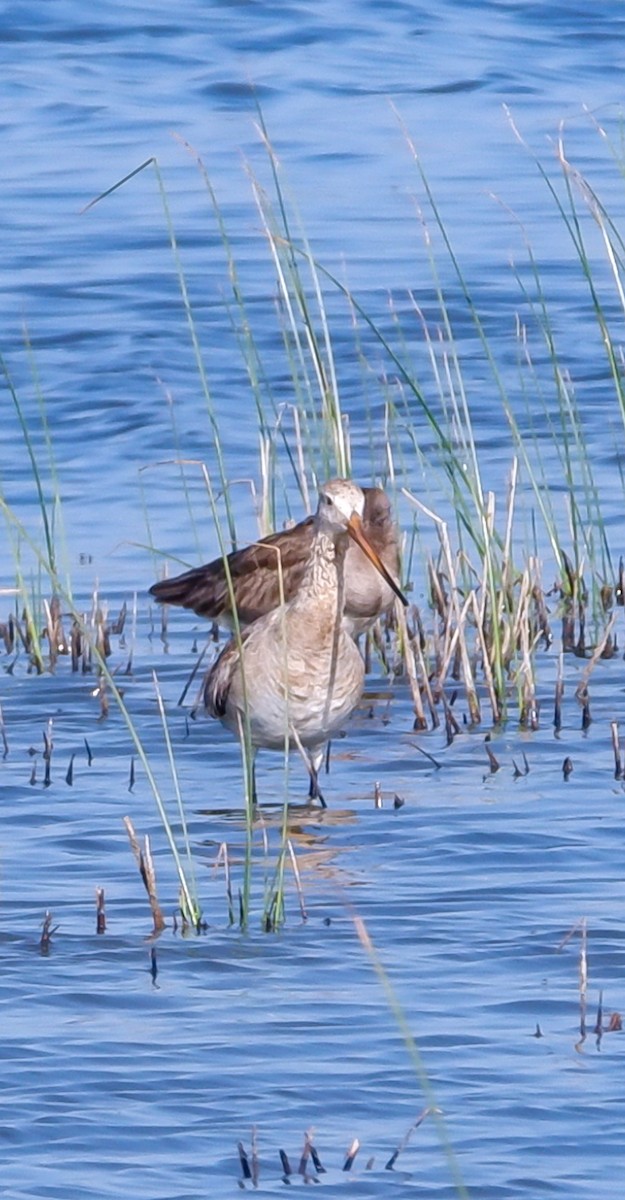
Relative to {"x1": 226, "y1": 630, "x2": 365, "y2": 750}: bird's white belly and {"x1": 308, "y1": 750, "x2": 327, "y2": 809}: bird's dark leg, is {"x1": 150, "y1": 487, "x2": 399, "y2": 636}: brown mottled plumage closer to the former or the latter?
{"x1": 226, "y1": 630, "x2": 365, "y2": 750}: bird's white belly

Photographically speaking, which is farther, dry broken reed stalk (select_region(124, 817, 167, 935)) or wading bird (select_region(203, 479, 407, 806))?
wading bird (select_region(203, 479, 407, 806))

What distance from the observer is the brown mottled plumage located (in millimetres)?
8367

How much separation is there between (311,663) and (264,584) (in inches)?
56.8

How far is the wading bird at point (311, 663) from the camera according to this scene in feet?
23.1

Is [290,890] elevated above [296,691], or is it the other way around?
[296,691]

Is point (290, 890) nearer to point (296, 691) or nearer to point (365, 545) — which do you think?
point (296, 691)

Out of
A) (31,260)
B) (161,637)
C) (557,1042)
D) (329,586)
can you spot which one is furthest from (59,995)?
(31,260)

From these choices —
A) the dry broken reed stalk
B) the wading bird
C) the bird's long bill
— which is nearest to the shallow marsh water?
the dry broken reed stalk

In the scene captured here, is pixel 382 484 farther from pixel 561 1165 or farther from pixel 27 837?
pixel 561 1165

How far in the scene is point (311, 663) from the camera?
7.15 meters

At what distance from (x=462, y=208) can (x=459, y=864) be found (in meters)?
11.6

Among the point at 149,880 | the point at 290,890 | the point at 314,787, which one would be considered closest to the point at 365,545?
the point at 314,787

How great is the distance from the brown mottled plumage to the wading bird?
92 centimetres

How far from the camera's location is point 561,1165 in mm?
4527
